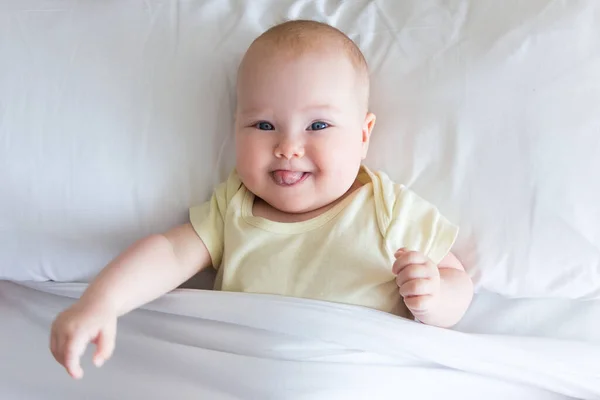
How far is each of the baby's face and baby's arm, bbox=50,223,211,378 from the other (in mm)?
136

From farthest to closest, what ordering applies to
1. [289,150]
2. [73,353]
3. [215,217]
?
1. [215,217]
2. [289,150]
3. [73,353]

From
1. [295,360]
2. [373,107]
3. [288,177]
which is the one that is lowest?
[295,360]

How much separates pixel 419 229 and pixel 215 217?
11.7 inches

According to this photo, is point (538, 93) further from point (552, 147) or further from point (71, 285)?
point (71, 285)

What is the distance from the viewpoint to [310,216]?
976 millimetres

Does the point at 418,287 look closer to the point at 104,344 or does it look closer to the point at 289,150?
the point at 289,150

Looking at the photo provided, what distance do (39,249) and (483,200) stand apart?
0.67 meters

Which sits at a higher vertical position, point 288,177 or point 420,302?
point 288,177

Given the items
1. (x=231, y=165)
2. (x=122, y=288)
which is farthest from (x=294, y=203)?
(x=122, y=288)

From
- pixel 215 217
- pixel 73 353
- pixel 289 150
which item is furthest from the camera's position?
pixel 215 217

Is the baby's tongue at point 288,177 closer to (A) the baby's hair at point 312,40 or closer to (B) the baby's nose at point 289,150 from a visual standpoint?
(B) the baby's nose at point 289,150

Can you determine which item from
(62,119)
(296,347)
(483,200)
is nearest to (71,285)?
(62,119)

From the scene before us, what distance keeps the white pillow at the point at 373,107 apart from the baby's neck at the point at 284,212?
70 millimetres

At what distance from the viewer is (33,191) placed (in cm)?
102
